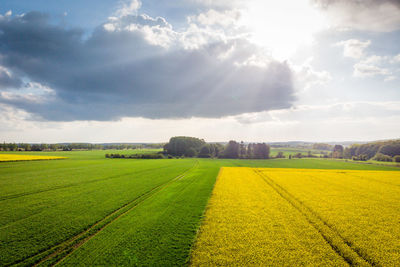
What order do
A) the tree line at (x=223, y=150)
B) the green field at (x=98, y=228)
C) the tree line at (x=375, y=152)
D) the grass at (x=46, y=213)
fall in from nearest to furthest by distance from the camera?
the green field at (x=98, y=228), the grass at (x=46, y=213), the tree line at (x=375, y=152), the tree line at (x=223, y=150)

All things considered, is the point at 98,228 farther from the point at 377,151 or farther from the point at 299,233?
the point at 377,151

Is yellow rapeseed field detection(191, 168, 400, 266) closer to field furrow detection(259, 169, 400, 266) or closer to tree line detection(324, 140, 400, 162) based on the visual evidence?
field furrow detection(259, 169, 400, 266)

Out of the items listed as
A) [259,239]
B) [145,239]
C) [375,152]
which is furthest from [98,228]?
[375,152]

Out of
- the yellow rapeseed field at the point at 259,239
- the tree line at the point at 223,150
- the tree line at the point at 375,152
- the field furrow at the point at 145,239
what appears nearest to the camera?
the field furrow at the point at 145,239

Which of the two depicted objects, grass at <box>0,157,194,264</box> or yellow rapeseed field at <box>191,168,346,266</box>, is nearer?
yellow rapeseed field at <box>191,168,346,266</box>

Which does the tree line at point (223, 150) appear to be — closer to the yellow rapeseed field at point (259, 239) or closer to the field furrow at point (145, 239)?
the yellow rapeseed field at point (259, 239)

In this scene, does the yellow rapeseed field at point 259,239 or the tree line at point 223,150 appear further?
the tree line at point 223,150

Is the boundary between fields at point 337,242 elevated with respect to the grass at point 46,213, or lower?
elevated

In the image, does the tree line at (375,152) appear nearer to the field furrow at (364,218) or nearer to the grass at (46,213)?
the field furrow at (364,218)

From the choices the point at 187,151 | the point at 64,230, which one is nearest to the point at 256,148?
the point at 187,151

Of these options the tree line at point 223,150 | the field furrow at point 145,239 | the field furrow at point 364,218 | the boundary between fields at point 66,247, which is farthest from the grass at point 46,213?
the tree line at point 223,150

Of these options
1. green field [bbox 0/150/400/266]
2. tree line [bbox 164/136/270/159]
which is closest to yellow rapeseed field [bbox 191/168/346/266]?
green field [bbox 0/150/400/266]
